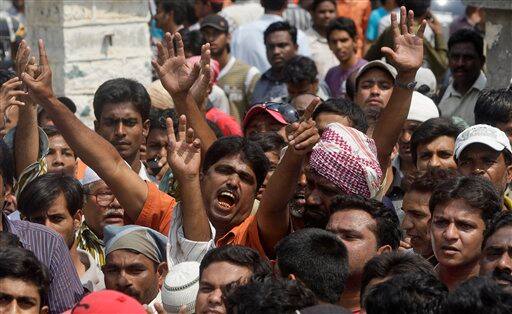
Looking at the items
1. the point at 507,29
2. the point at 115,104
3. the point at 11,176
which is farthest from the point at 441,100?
the point at 11,176

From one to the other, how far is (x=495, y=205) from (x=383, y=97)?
2862mm

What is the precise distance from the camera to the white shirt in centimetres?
673

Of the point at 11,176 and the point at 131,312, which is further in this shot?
the point at 11,176

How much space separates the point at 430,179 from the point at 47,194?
197 cm

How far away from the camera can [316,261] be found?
5.95 meters

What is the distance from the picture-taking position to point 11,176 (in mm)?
8227

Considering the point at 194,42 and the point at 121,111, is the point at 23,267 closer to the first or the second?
the point at 121,111

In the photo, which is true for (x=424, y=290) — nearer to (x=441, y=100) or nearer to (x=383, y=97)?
(x=383, y=97)

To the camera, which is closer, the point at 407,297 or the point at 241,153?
the point at 407,297

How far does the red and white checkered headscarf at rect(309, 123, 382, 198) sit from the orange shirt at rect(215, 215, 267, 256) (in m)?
0.42

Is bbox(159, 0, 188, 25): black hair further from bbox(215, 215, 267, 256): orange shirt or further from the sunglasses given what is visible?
bbox(215, 215, 267, 256): orange shirt

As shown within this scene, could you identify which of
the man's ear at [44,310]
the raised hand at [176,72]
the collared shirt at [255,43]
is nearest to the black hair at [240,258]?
the man's ear at [44,310]

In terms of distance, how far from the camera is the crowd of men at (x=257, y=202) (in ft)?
19.2

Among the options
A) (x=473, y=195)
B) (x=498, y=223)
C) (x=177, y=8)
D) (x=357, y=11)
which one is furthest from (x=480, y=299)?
(x=357, y=11)
